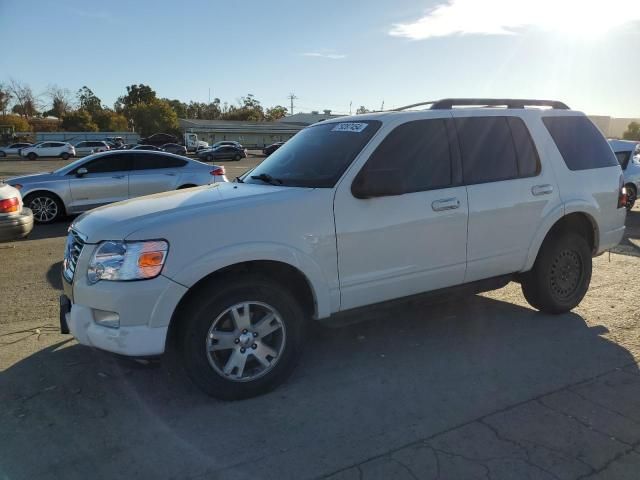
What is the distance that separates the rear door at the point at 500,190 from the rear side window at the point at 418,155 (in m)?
0.20

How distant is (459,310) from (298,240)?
99.4 inches

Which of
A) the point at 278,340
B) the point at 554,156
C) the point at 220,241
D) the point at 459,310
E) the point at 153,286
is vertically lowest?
the point at 459,310

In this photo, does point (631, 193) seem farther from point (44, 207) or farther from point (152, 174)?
point (44, 207)

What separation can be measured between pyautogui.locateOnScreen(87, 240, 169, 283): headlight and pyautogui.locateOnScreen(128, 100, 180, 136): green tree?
86.4 m

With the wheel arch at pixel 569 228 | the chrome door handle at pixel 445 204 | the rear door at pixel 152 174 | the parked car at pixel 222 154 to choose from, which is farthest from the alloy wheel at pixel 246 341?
the parked car at pixel 222 154

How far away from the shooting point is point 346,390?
378cm

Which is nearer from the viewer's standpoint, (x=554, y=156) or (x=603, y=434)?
(x=603, y=434)

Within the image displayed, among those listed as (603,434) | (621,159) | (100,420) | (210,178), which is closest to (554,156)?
(603,434)

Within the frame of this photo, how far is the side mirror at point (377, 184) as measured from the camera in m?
3.73

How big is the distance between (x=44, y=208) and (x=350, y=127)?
8.42 meters

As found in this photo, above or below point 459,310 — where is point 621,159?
above

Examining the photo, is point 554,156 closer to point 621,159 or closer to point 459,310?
point 459,310

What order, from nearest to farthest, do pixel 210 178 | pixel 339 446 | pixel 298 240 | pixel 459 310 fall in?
pixel 339 446 < pixel 298 240 < pixel 459 310 < pixel 210 178

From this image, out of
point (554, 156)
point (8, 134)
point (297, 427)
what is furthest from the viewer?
point (8, 134)
